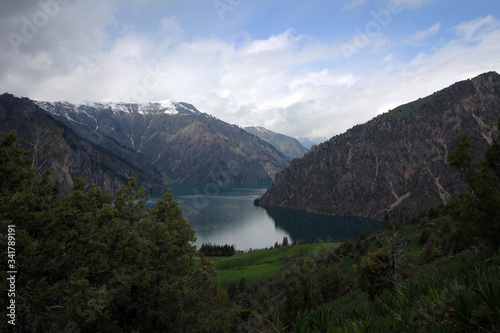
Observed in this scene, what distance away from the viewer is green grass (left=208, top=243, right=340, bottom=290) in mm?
69931

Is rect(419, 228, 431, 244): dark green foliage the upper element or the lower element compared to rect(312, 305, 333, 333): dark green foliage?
lower

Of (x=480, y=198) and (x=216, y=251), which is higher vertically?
(x=480, y=198)

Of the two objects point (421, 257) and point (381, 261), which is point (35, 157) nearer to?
point (381, 261)

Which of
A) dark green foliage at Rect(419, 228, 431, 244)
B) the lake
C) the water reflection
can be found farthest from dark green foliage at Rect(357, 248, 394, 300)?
the water reflection

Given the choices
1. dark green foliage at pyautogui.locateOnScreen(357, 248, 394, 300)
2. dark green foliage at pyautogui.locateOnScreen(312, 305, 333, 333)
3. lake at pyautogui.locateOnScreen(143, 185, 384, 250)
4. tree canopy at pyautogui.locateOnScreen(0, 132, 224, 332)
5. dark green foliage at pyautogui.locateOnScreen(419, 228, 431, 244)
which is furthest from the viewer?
lake at pyautogui.locateOnScreen(143, 185, 384, 250)

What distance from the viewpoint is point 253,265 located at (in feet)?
276

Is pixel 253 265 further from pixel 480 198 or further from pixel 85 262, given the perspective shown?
pixel 85 262

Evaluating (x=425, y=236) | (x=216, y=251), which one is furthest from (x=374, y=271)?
(x=216, y=251)

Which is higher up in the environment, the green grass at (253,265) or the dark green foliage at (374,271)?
the dark green foliage at (374,271)

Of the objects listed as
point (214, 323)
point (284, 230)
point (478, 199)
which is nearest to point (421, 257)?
point (478, 199)

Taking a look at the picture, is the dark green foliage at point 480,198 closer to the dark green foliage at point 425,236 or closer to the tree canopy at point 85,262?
the tree canopy at point 85,262

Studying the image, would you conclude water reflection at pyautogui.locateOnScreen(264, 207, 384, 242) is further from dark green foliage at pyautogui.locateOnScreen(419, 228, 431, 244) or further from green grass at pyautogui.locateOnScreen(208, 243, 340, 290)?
dark green foliage at pyautogui.locateOnScreen(419, 228, 431, 244)

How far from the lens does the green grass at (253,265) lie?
69.9m

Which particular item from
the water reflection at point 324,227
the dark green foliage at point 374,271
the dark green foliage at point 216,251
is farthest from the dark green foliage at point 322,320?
the water reflection at point 324,227
